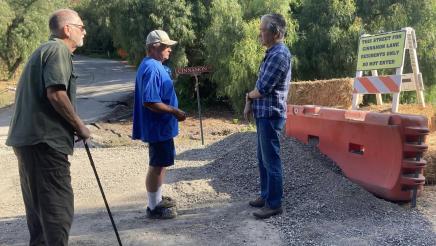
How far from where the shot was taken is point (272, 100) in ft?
17.1

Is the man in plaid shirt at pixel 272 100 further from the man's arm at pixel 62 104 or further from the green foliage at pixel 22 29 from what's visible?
the green foliage at pixel 22 29

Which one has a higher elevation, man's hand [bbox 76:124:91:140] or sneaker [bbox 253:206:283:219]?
man's hand [bbox 76:124:91:140]

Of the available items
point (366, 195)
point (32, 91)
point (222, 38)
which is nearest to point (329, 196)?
point (366, 195)

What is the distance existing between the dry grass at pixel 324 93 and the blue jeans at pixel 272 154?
5.01 m

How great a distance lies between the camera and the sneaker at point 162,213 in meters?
5.49

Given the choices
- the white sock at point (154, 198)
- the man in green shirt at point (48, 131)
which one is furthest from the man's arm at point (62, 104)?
the white sock at point (154, 198)

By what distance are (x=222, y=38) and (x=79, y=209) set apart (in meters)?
10.1

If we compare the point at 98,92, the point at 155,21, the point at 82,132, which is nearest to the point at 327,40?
the point at 155,21

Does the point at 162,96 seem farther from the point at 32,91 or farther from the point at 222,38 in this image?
the point at 222,38

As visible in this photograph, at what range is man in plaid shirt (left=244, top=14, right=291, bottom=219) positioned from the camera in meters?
5.12

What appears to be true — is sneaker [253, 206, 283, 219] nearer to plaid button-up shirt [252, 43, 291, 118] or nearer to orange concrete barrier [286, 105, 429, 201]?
plaid button-up shirt [252, 43, 291, 118]

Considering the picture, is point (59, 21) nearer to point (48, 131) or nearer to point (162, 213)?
point (48, 131)

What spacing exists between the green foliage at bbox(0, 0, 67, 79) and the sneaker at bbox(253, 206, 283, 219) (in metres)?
26.7

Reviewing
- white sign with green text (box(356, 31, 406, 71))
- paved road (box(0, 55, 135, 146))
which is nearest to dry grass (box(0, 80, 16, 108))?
paved road (box(0, 55, 135, 146))
